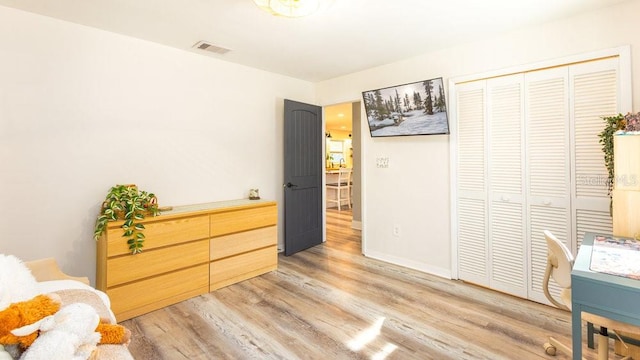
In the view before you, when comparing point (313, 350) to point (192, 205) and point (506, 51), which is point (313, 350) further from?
point (506, 51)

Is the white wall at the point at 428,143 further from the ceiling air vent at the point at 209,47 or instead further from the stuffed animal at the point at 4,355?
the stuffed animal at the point at 4,355

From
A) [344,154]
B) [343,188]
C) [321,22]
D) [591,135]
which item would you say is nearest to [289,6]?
[321,22]

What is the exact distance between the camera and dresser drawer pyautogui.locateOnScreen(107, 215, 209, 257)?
2.33 m

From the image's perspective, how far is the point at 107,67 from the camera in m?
2.70

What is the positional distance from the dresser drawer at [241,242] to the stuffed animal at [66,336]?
6.51 ft

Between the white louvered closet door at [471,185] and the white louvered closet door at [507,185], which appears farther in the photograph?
the white louvered closet door at [471,185]

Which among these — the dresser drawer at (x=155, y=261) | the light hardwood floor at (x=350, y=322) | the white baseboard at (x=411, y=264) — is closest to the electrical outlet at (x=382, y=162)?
the white baseboard at (x=411, y=264)

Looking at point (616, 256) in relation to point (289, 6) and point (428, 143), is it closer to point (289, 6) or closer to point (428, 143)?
point (428, 143)

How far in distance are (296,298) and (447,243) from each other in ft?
5.58

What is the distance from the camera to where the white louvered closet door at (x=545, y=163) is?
2.46 m

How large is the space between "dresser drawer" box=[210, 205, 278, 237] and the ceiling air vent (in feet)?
5.63

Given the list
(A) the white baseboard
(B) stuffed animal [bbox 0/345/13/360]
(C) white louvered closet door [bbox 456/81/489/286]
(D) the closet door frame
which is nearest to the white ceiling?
(D) the closet door frame

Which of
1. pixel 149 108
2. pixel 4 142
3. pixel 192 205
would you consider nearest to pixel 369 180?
pixel 192 205

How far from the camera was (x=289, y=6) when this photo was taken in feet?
6.64
